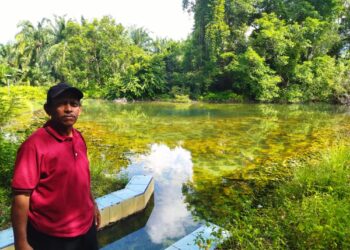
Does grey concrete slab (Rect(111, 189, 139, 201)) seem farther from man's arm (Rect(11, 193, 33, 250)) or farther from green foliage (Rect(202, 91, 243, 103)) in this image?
green foliage (Rect(202, 91, 243, 103))

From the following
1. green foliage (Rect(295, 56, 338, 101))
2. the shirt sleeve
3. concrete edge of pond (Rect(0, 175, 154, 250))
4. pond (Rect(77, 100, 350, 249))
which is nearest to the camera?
the shirt sleeve

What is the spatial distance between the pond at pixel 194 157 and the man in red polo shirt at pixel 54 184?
1847 millimetres

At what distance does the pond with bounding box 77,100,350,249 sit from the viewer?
4.11 metres

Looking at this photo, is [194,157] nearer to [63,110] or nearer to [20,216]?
[63,110]

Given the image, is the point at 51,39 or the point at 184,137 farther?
the point at 51,39

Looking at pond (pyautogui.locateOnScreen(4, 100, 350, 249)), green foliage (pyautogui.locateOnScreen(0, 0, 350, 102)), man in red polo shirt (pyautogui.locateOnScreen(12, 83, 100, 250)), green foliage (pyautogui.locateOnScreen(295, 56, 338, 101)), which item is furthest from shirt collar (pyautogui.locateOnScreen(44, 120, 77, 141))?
green foliage (pyautogui.locateOnScreen(295, 56, 338, 101))

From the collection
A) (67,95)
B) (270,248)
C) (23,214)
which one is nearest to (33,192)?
(23,214)

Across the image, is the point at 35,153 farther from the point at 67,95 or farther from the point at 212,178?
the point at 212,178

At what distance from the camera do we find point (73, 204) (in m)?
1.68

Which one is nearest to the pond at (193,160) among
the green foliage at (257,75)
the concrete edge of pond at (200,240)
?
the concrete edge of pond at (200,240)

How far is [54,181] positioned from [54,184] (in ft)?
0.06

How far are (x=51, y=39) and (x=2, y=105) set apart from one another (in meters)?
35.0

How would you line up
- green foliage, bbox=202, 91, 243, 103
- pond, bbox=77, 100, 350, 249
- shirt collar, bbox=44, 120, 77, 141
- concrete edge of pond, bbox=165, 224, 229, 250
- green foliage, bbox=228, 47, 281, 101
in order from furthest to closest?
green foliage, bbox=202, 91, 243, 103 < green foliage, bbox=228, 47, 281, 101 < pond, bbox=77, 100, 350, 249 < concrete edge of pond, bbox=165, 224, 229, 250 < shirt collar, bbox=44, 120, 77, 141

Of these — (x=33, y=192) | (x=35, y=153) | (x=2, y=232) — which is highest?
(x=35, y=153)
